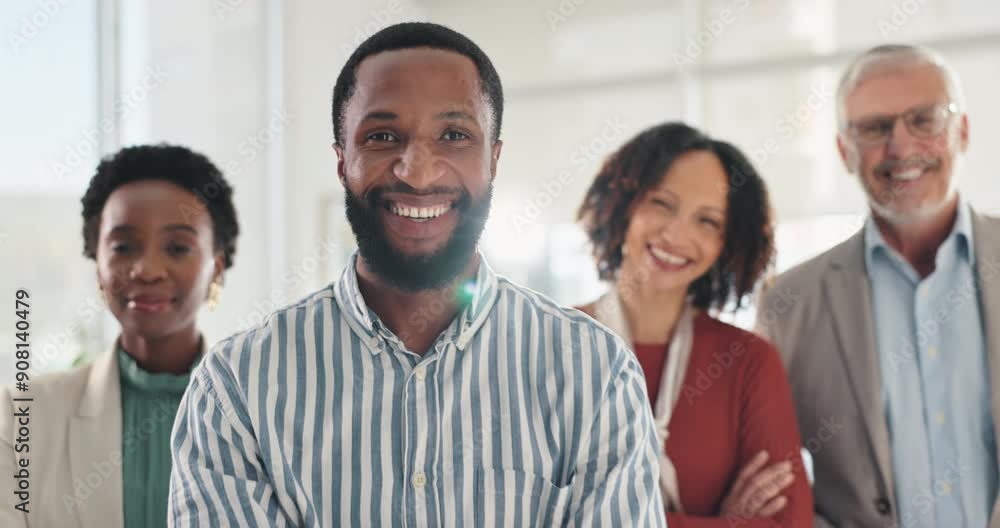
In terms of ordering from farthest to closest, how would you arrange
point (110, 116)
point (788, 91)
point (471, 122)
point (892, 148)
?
point (788, 91) < point (110, 116) < point (892, 148) < point (471, 122)

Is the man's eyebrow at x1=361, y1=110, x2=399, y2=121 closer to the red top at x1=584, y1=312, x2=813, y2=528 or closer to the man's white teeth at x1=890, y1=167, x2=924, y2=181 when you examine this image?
the red top at x1=584, y1=312, x2=813, y2=528

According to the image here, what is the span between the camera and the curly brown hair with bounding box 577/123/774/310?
235cm

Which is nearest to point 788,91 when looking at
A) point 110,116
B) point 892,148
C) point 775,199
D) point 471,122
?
point 775,199

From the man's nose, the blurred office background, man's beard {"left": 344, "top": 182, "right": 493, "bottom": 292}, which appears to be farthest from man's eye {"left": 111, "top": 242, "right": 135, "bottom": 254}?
the blurred office background

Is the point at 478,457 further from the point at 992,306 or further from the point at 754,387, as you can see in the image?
the point at 992,306

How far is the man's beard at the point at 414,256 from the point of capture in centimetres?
138

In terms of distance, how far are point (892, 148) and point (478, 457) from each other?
4.82ft

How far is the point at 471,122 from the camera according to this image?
1371 millimetres

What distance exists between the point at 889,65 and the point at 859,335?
690 millimetres

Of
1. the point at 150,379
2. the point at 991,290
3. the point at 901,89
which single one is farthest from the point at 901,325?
the point at 150,379

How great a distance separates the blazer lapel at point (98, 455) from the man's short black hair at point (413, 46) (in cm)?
82

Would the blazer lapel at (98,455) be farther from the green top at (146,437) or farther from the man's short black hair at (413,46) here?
the man's short black hair at (413,46)

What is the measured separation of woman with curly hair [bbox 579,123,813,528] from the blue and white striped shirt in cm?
64

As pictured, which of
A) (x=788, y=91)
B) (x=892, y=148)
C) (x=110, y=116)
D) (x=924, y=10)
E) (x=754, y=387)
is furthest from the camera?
(x=788, y=91)
